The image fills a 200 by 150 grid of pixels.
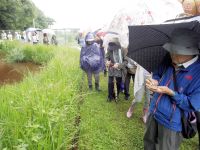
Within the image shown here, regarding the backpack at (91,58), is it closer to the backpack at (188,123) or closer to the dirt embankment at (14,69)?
the dirt embankment at (14,69)

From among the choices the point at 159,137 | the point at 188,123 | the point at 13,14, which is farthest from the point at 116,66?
the point at 13,14

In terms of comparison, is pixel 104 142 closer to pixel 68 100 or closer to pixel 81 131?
pixel 81 131

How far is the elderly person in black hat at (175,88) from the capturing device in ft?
6.97

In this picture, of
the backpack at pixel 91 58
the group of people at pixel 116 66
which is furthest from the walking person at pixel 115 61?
the backpack at pixel 91 58

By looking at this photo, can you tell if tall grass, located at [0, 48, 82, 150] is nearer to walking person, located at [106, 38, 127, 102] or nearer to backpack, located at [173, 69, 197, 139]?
backpack, located at [173, 69, 197, 139]

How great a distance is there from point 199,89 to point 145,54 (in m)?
0.72

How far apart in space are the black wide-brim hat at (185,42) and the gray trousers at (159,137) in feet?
2.55

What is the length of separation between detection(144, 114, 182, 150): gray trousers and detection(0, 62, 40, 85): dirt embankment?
276 inches

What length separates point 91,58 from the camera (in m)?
6.31

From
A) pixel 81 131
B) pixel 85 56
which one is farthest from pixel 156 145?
pixel 85 56

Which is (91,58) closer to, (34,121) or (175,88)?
(34,121)

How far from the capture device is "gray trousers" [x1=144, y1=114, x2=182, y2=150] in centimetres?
230

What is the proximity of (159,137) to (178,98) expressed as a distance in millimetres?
522

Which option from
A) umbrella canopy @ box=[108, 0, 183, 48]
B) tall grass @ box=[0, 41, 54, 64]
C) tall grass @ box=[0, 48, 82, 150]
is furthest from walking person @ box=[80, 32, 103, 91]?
tall grass @ box=[0, 41, 54, 64]
